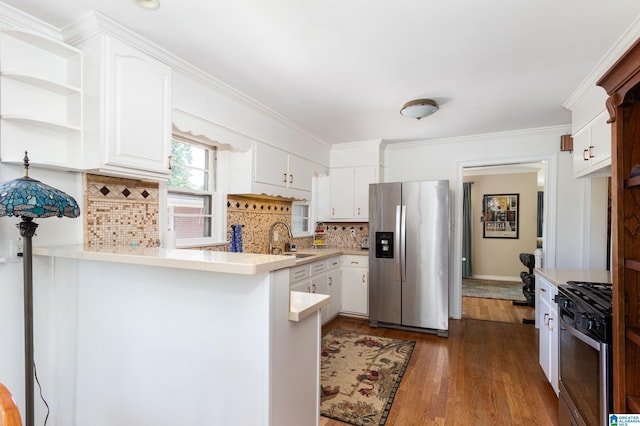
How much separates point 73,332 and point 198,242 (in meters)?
1.11

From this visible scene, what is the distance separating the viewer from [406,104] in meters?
2.88

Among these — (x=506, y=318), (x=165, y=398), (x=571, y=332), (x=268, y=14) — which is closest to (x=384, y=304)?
(x=506, y=318)

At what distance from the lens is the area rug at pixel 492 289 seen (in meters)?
5.40

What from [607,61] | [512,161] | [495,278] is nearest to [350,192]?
[512,161]

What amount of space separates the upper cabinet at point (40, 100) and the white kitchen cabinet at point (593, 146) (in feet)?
10.9

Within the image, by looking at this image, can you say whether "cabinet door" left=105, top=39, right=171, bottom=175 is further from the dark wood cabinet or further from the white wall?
the white wall

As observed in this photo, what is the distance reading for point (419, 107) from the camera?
2.81 m

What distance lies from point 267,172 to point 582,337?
2669 mm

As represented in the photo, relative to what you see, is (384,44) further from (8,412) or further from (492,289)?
(492,289)

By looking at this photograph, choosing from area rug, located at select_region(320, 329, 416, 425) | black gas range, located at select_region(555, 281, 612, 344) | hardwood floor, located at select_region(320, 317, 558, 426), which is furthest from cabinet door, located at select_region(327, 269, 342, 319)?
black gas range, located at select_region(555, 281, 612, 344)

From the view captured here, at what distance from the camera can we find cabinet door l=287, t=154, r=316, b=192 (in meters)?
3.65

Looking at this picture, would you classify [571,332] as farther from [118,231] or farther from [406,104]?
[118,231]

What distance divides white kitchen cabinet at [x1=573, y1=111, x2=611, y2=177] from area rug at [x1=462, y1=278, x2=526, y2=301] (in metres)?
3.19

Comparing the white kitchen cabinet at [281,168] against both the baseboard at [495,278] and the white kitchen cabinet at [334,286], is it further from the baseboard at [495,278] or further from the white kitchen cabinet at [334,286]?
the baseboard at [495,278]
